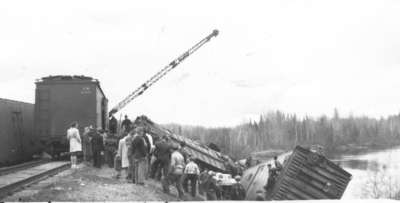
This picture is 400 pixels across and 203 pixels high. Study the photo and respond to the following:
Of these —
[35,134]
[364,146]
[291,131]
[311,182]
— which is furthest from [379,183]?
[291,131]

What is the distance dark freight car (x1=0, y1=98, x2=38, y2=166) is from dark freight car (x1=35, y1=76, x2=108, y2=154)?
729 millimetres

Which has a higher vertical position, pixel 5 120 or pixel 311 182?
pixel 5 120

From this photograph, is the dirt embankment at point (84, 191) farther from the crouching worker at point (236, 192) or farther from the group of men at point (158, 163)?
the crouching worker at point (236, 192)

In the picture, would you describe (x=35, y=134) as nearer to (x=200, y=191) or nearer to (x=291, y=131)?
(x=200, y=191)

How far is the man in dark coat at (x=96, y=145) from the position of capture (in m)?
14.9

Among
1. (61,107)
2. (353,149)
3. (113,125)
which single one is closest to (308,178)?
(61,107)

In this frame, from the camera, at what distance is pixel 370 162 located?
3809cm

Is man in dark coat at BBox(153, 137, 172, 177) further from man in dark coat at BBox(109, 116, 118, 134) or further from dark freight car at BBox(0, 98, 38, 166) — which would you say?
man in dark coat at BBox(109, 116, 118, 134)

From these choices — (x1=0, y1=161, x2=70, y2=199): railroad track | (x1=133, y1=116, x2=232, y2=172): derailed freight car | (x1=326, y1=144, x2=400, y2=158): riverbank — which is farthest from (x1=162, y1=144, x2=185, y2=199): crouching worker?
(x1=326, y1=144, x2=400, y2=158): riverbank

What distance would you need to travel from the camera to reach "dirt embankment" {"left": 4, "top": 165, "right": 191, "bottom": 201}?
8.94m

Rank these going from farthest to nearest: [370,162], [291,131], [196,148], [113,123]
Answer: [291,131]
[370,162]
[113,123]
[196,148]

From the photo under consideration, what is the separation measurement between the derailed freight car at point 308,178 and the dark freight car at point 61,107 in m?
7.95

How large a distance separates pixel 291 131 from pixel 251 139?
414 inches

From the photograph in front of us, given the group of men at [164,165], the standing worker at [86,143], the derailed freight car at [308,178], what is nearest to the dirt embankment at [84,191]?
the group of men at [164,165]
